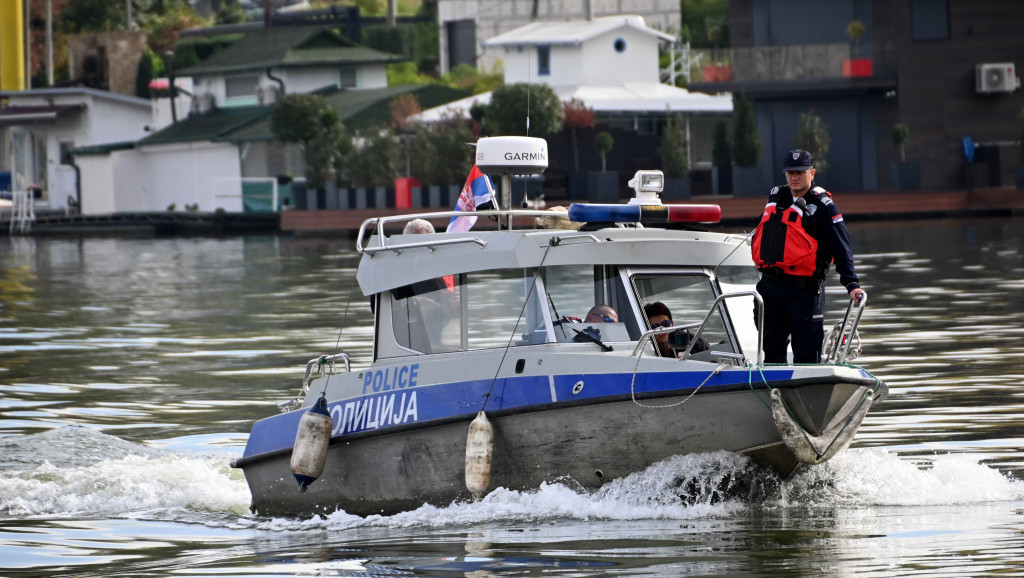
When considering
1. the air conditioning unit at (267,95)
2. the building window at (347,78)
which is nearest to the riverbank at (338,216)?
the air conditioning unit at (267,95)

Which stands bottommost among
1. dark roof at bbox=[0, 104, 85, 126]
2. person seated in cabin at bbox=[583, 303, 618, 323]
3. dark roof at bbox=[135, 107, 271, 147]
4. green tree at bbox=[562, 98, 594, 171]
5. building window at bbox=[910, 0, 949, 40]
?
person seated in cabin at bbox=[583, 303, 618, 323]

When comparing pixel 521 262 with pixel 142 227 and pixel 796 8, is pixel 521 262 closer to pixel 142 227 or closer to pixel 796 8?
pixel 796 8

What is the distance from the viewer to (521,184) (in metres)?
49.9

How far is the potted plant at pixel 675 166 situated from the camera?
49.3 meters

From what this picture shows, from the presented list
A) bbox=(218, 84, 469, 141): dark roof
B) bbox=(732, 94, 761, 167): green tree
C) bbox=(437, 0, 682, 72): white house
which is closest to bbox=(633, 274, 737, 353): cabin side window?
bbox=(732, 94, 761, 167): green tree

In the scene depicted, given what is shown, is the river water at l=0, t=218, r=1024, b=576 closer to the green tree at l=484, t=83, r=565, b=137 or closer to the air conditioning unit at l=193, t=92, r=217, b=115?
the green tree at l=484, t=83, r=565, b=137

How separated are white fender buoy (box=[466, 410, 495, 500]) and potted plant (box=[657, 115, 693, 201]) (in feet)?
124

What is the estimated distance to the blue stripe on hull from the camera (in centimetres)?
1037

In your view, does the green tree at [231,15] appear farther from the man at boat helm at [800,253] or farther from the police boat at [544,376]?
the man at boat helm at [800,253]

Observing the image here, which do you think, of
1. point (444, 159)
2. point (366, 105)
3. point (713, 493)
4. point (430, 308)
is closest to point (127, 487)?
point (430, 308)

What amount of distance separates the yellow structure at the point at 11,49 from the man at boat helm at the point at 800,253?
69191 millimetres

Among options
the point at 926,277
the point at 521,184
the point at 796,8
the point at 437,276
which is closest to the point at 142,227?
the point at 521,184

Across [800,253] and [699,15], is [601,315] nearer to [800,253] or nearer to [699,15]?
[800,253]

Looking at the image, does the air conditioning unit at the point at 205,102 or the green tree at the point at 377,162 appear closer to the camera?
the green tree at the point at 377,162
